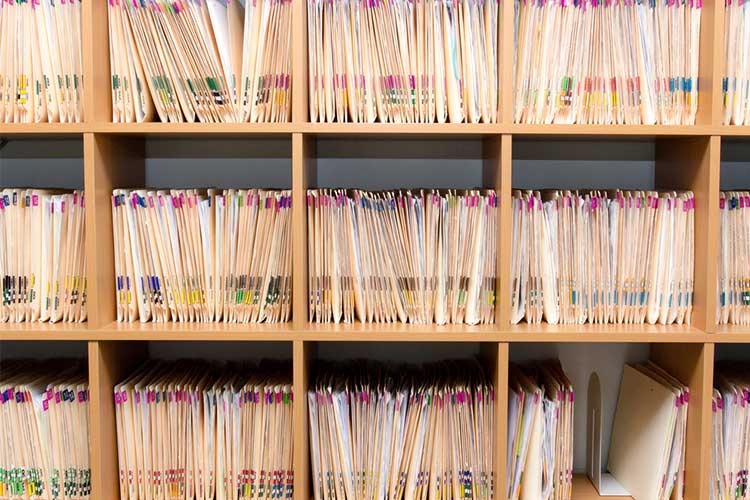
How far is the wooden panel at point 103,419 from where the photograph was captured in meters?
1.68

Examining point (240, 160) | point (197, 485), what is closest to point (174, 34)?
point (240, 160)

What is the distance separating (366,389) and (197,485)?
0.49m

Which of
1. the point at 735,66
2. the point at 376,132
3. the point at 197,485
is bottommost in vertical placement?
the point at 197,485

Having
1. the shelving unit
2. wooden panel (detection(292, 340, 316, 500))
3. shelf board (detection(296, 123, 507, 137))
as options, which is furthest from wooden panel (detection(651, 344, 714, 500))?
wooden panel (detection(292, 340, 316, 500))

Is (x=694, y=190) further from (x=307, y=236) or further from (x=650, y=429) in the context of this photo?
(x=307, y=236)

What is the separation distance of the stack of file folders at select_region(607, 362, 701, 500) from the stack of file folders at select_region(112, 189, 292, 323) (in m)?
1.00

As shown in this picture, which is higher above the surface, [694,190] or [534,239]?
[694,190]

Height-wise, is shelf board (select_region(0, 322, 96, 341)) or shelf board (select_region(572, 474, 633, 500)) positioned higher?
shelf board (select_region(0, 322, 96, 341))

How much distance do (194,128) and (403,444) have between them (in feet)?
3.09

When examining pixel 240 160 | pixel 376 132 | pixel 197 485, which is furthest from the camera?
pixel 240 160

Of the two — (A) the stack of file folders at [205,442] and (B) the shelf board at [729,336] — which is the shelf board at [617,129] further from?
(A) the stack of file folders at [205,442]

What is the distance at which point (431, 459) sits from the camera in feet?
5.76

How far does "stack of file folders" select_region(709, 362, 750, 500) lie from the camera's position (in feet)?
5.72

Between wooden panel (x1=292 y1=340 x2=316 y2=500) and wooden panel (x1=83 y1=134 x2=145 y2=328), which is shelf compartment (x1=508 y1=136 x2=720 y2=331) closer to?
wooden panel (x1=292 y1=340 x2=316 y2=500)
